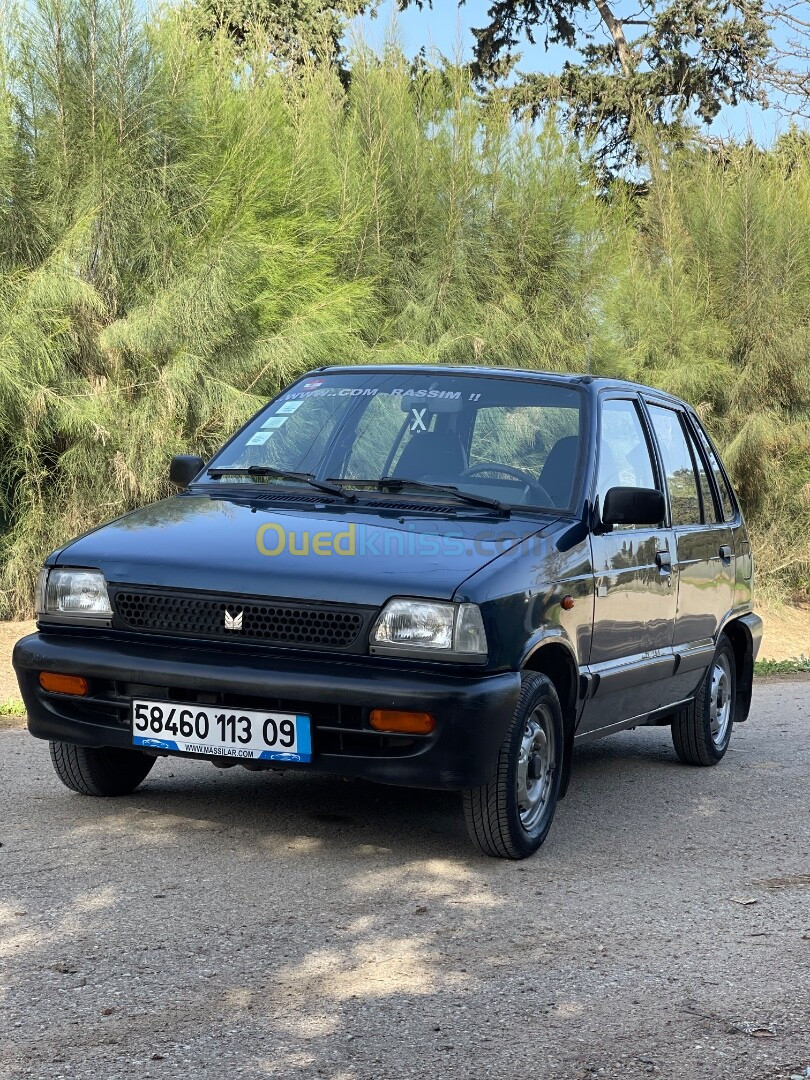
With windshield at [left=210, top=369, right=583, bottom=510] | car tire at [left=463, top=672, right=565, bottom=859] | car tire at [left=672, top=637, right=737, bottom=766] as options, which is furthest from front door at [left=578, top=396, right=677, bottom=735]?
car tire at [left=672, top=637, right=737, bottom=766]

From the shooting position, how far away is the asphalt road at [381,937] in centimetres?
350

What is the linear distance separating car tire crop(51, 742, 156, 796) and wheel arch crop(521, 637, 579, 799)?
158 cm

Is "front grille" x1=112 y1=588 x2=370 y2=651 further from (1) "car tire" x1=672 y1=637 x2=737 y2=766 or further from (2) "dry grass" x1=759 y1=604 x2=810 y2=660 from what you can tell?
(2) "dry grass" x1=759 y1=604 x2=810 y2=660

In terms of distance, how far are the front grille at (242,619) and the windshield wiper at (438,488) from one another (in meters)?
1.03

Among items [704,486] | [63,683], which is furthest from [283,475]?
[704,486]

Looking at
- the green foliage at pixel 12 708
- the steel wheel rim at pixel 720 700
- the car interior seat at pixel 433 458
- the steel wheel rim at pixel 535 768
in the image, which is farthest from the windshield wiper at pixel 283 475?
the green foliage at pixel 12 708

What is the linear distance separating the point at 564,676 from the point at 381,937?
1651 millimetres

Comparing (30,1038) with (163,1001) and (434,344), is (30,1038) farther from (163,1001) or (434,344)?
(434,344)

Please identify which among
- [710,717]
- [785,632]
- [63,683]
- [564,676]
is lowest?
[785,632]

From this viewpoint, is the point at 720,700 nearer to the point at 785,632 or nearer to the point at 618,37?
the point at 785,632

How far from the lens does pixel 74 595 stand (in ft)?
17.4

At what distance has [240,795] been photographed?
6.23 metres

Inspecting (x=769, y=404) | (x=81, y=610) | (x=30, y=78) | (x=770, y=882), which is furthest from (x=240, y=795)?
(x=769, y=404)

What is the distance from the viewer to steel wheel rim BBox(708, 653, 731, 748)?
7.79m
